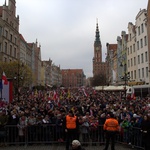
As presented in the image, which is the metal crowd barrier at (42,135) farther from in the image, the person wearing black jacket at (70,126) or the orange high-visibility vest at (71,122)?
the orange high-visibility vest at (71,122)

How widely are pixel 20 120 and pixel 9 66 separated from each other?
90.4ft

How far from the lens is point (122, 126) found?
10.4 meters

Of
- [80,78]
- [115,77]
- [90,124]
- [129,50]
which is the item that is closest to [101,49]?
[80,78]

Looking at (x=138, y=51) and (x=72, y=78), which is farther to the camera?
(x=72, y=78)

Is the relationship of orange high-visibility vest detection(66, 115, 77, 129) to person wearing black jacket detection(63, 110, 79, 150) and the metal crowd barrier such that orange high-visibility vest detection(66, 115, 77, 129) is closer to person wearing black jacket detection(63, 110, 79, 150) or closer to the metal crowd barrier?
person wearing black jacket detection(63, 110, 79, 150)

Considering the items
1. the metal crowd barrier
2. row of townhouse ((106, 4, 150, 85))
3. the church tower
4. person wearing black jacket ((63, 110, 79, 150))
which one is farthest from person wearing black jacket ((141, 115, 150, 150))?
the church tower

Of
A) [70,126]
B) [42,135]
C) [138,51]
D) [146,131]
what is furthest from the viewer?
[138,51]

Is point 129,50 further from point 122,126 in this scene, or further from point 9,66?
point 122,126

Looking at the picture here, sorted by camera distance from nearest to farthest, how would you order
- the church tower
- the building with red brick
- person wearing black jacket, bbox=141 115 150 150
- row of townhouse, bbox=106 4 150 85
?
person wearing black jacket, bbox=141 115 150 150 < row of townhouse, bbox=106 4 150 85 < the church tower < the building with red brick

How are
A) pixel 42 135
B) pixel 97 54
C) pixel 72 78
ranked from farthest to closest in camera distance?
Result: 1. pixel 72 78
2. pixel 97 54
3. pixel 42 135

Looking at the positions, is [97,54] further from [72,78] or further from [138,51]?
[138,51]

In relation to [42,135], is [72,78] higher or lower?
higher

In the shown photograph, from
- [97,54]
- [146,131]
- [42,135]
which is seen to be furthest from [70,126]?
[97,54]

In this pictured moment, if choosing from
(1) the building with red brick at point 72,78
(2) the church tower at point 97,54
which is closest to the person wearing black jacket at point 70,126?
(2) the church tower at point 97,54
